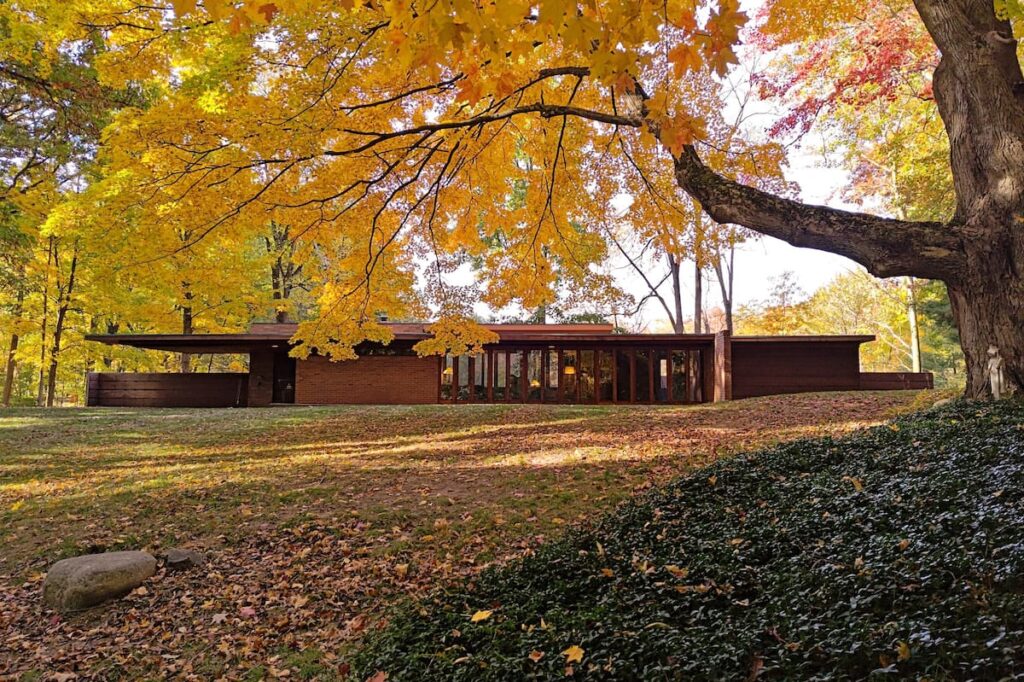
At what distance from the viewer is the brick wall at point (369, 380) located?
21.1 m

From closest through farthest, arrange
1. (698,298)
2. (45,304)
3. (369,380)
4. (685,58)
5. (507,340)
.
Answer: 1. (685,58)
2. (369,380)
3. (507,340)
4. (45,304)
5. (698,298)

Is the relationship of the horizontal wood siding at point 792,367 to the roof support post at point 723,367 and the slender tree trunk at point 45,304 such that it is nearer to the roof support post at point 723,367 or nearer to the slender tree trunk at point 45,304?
the roof support post at point 723,367

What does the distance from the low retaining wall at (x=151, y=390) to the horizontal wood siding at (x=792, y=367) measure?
1911cm

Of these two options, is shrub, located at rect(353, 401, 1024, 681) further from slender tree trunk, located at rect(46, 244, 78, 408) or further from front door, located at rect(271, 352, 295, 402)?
slender tree trunk, located at rect(46, 244, 78, 408)

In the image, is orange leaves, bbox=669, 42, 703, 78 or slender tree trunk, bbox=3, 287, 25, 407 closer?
orange leaves, bbox=669, 42, 703, 78

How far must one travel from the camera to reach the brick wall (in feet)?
69.2

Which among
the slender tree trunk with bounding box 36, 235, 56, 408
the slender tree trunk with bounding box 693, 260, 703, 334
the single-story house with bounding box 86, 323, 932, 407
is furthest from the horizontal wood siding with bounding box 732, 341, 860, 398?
the slender tree trunk with bounding box 36, 235, 56, 408

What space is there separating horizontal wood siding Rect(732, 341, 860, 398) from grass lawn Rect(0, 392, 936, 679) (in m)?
7.94

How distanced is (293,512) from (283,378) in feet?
55.6

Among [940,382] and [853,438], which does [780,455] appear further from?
[940,382]

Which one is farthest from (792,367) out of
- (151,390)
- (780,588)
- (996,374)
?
(151,390)

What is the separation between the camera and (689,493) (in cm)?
535

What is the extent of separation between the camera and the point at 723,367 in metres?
19.4

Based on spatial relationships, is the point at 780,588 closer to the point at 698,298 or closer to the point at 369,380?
the point at 369,380
